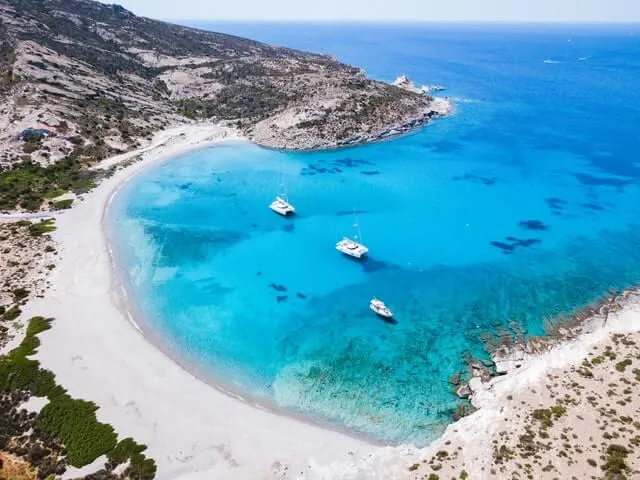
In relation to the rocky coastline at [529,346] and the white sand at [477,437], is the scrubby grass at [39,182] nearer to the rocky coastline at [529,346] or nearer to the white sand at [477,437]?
the white sand at [477,437]

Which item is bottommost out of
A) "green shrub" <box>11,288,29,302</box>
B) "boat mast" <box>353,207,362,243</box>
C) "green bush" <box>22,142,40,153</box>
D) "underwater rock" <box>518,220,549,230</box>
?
"green shrub" <box>11,288,29,302</box>

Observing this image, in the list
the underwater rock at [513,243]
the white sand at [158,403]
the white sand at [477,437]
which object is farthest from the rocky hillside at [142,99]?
the white sand at [477,437]

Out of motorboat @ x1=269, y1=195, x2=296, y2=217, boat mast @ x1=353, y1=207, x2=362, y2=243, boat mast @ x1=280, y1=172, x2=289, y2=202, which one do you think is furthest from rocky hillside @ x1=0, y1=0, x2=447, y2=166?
boat mast @ x1=353, y1=207, x2=362, y2=243

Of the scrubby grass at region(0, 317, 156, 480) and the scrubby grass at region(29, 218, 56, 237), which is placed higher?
the scrubby grass at region(29, 218, 56, 237)

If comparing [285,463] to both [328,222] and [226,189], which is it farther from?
[226,189]

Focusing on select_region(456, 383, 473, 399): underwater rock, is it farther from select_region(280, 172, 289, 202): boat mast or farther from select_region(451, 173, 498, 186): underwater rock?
select_region(451, 173, 498, 186): underwater rock

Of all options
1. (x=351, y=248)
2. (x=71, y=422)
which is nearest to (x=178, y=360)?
(x=71, y=422)
